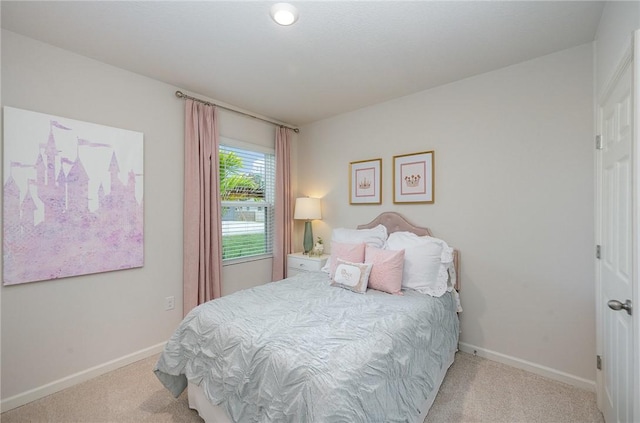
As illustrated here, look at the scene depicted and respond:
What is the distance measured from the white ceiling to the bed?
1847 mm

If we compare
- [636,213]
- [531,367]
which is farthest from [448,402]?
[636,213]

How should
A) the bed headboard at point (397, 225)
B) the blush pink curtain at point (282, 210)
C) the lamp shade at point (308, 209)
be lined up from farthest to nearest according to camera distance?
the blush pink curtain at point (282, 210) → the lamp shade at point (308, 209) → the bed headboard at point (397, 225)

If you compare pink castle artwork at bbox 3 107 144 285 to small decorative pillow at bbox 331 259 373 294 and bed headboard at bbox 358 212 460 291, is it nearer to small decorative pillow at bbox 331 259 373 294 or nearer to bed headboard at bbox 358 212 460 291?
small decorative pillow at bbox 331 259 373 294

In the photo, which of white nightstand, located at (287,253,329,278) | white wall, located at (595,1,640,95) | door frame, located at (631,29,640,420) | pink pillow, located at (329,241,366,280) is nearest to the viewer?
door frame, located at (631,29,640,420)

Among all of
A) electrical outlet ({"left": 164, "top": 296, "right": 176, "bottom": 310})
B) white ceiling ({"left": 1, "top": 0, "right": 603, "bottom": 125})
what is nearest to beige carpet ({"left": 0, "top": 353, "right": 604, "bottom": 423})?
electrical outlet ({"left": 164, "top": 296, "right": 176, "bottom": 310})

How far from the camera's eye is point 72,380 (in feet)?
7.09

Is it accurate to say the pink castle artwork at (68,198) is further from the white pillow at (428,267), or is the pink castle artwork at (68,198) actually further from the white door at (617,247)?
the white door at (617,247)

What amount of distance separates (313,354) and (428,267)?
1.35m

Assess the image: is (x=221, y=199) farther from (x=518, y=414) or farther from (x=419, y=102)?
(x=518, y=414)

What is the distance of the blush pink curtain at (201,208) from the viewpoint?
2.81 metres

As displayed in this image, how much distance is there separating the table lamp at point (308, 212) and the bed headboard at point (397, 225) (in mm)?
628

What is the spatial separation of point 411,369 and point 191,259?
7.25ft

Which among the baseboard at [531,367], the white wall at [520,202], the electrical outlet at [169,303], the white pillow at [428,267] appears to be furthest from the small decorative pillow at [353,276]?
the electrical outlet at [169,303]

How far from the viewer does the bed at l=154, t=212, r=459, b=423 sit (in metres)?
1.20
